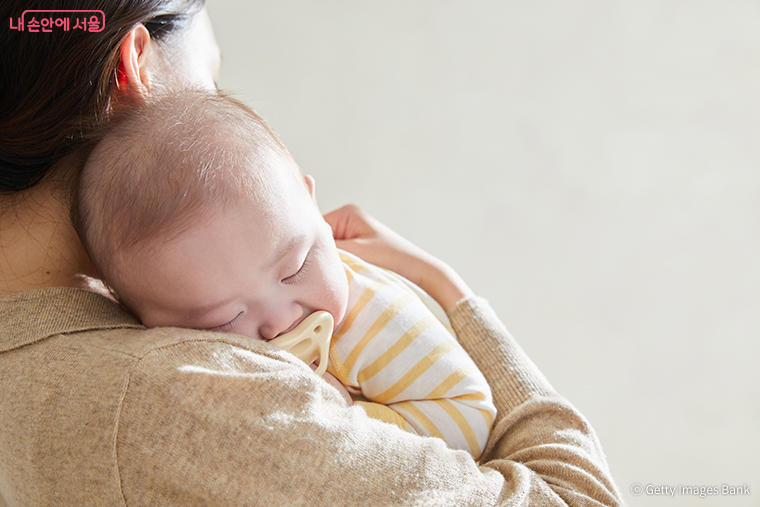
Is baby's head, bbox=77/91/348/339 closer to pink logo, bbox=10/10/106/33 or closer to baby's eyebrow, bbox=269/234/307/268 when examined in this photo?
baby's eyebrow, bbox=269/234/307/268

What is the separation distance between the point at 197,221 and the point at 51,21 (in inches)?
12.9

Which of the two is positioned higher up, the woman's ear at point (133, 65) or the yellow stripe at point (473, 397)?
the woman's ear at point (133, 65)

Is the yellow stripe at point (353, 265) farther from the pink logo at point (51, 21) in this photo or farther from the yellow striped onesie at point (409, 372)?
the pink logo at point (51, 21)

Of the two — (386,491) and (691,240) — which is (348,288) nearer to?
(386,491)

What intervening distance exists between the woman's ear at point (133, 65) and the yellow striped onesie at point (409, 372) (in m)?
0.43

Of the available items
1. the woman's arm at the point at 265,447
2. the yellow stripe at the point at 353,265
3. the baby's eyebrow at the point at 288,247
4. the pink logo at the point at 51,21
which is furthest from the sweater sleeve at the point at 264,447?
the pink logo at the point at 51,21

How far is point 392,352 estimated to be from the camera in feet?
2.80

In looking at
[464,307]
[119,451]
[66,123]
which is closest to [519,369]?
[464,307]

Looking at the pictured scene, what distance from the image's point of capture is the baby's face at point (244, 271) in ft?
2.23

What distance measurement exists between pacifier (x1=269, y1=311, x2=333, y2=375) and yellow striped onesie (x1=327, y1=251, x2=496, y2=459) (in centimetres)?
7

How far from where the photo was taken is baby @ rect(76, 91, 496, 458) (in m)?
0.67

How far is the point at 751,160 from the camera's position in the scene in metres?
1.67

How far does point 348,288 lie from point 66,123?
0.45 m

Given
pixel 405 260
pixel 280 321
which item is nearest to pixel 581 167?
pixel 405 260
